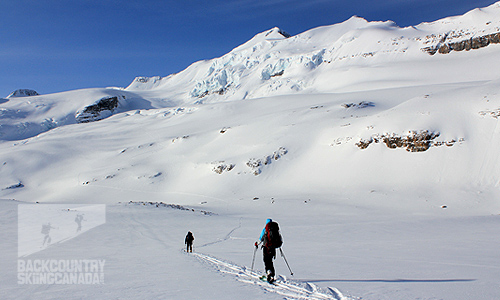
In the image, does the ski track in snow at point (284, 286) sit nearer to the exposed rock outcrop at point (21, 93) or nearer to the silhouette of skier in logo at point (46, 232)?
the silhouette of skier in logo at point (46, 232)

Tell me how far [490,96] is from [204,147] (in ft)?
142

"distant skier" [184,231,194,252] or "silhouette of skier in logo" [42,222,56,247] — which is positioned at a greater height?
"silhouette of skier in logo" [42,222,56,247]

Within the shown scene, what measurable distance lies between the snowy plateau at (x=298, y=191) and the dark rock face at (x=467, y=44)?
0.41 metres

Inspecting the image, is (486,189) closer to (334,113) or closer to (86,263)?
(334,113)

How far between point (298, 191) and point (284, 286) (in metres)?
28.8

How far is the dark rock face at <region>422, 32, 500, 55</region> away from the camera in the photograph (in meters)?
88.2

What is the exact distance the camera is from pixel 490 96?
33.0m

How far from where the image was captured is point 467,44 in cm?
9238

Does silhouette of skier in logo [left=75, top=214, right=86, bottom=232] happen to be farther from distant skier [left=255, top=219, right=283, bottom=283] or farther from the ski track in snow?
distant skier [left=255, top=219, right=283, bottom=283]

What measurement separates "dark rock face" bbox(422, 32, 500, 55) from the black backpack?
115626mm
